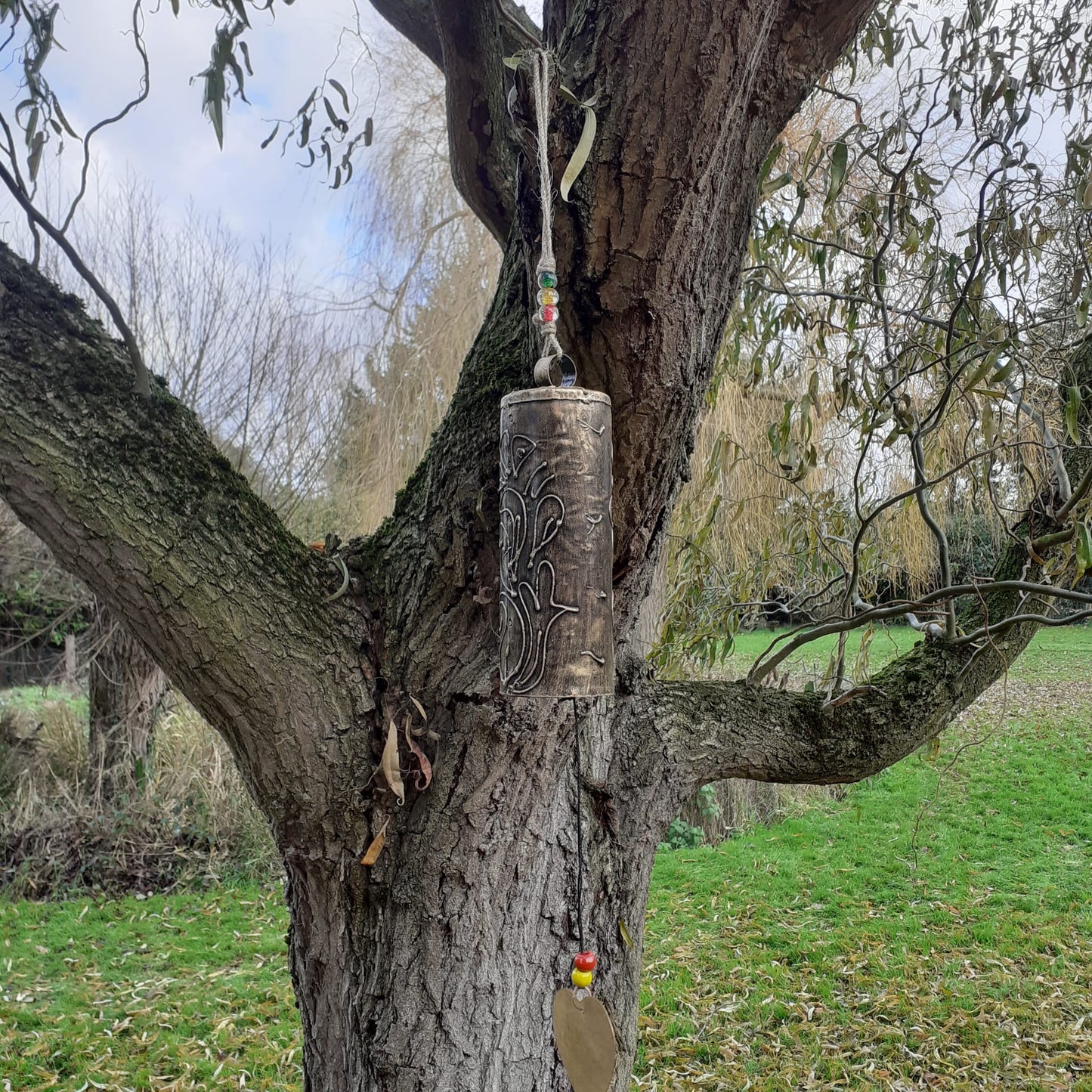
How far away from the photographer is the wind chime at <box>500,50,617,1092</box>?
1.15 meters

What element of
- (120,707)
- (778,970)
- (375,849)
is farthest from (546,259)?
(120,707)

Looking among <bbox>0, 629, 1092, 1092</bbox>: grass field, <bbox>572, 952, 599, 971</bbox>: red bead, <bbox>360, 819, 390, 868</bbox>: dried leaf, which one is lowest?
<bbox>0, 629, 1092, 1092</bbox>: grass field

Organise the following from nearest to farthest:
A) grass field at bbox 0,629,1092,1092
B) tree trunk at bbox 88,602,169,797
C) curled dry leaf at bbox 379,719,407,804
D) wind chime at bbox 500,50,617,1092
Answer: wind chime at bbox 500,50,617,1092
curled dry leaf at bbox 379,719,407,804
grass field at bbox 0,629,1092,1092
tree trunk at bbox 88,602,169,797

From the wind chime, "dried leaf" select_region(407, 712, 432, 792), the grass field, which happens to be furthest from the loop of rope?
the grass field

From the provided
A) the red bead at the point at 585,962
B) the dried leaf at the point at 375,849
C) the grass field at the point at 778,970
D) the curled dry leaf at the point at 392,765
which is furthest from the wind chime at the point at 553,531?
the grass field at the point at 778,970

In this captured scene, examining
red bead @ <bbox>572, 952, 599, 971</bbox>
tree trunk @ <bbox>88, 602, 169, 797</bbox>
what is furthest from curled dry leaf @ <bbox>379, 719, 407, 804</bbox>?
tree trunk @ <bbox>88, 602, 169, 797</bbox>

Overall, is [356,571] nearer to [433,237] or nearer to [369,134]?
[369,134]

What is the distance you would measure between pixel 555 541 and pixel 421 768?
18.0 inches

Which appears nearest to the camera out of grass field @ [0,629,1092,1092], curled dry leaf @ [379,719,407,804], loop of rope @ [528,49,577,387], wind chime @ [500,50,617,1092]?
loop of rope @ [528,49,577,387]

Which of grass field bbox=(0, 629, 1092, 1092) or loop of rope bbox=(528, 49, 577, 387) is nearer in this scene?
loop of rope bbox=(528, 49, 577, 387)

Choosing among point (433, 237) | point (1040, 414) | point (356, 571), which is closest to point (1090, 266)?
point (1040, 414)

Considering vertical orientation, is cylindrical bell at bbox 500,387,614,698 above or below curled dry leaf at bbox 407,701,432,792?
above

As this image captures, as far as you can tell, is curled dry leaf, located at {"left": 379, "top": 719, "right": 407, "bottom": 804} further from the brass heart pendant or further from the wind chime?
the brass heart pendant

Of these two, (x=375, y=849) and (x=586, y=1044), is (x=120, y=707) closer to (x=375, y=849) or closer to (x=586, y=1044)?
(x=375, y=849)
